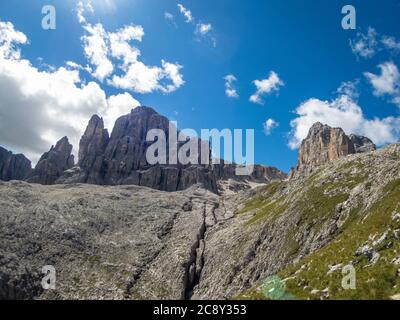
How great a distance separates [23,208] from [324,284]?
348 feet

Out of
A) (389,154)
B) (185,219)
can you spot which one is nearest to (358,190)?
(389,154)

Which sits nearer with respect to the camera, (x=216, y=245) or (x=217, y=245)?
(x=217, y=245)

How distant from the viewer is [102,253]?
96.6 meters

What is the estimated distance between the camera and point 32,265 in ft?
278

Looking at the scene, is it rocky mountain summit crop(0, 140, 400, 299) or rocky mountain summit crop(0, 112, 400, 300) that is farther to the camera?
rocky mountain summit crop(0, 140, 400, 299)

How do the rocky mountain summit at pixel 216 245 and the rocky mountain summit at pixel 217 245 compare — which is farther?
the rocky mountain summit at pixel 216 245
